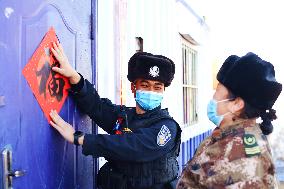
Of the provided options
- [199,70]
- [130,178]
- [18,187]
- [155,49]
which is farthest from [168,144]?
[199,70]

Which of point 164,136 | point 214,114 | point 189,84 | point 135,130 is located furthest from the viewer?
point 189,84

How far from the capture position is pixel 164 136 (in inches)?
91.9

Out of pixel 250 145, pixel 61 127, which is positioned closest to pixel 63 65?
pixel 61 127

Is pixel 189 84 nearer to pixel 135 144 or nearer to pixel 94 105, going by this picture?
pixel 94 105

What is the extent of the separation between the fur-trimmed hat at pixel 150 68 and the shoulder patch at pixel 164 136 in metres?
0.34

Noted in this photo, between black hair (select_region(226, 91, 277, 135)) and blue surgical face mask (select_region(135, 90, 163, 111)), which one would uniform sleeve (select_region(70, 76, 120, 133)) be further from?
black hair (select_region(226, 91, 277, 135))

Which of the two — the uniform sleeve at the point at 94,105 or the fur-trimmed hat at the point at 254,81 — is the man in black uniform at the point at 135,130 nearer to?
the uniform sleeve at the point at 94,105

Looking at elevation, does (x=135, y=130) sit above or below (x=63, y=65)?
below

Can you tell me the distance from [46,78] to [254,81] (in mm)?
1069

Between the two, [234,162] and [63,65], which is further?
[63,65]

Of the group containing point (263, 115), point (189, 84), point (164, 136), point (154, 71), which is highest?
point (189, 84)

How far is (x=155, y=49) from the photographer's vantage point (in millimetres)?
4457

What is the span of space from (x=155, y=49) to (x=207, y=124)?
350cm

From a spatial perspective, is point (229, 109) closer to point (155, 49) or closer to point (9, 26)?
point (9, 26)
